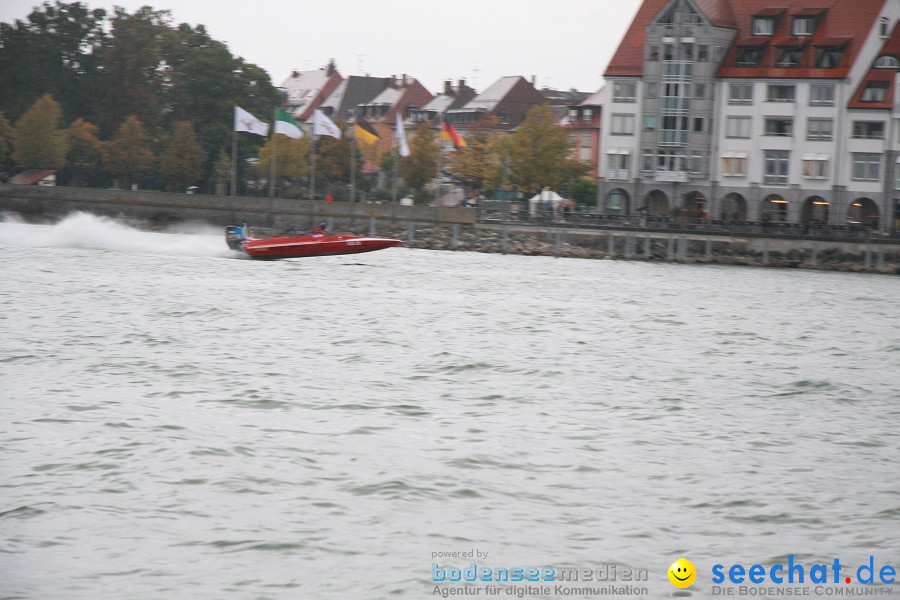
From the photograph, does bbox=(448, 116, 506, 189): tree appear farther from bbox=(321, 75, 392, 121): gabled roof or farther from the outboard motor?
the outboard motor

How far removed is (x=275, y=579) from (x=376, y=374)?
11.7 meters

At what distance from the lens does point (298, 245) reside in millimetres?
51719

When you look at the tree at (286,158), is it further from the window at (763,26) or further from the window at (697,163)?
the window at (763,26)

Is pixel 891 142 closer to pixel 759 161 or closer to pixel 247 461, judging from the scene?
pixel 759 161

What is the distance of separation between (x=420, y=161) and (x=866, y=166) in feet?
120

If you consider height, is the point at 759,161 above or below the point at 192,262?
above

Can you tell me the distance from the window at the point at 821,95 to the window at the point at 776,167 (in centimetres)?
377

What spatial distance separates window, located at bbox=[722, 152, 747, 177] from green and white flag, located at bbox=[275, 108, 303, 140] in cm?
3386

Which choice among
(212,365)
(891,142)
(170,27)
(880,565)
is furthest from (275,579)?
(170,27)

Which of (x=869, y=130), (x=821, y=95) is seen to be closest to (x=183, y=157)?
(x=821, y=95)

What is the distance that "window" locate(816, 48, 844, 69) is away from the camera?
80688 mm

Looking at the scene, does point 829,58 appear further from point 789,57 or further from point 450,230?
point 450,230

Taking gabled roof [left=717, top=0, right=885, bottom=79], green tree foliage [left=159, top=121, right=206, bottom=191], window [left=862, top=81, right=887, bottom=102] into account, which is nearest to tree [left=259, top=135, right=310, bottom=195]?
green tree foliage [left=159, top=121, right=206, bottom=191]

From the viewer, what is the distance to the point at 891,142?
77562 mm
